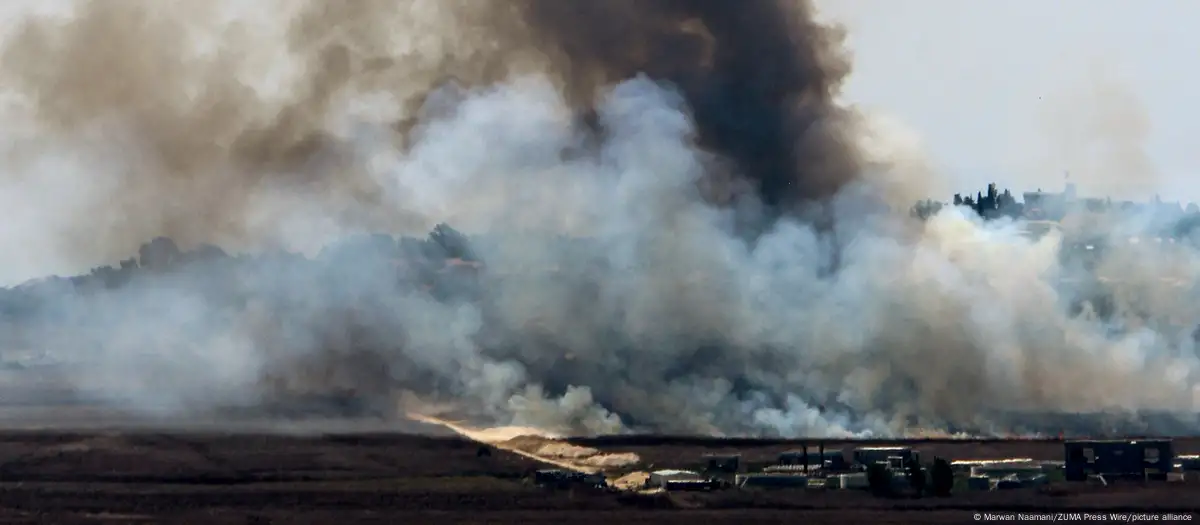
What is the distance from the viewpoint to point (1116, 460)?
101750 mm

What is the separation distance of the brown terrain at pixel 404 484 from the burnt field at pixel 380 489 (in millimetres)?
94

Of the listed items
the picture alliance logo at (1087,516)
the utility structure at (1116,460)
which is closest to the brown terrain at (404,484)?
the picture alliance logo at (1087,516)

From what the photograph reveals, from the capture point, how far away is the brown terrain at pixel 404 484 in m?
89.6

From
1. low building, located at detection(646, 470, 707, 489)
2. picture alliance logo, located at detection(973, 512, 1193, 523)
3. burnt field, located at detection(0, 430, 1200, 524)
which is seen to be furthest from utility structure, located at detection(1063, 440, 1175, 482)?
low building, located at detection(646, 470, 707, 489)

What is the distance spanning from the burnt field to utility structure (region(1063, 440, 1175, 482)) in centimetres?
261

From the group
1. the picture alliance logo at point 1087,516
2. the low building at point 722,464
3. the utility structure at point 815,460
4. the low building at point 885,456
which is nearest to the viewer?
the picture alliance logo at point 1087,516

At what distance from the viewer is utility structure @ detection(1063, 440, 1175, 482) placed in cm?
10088

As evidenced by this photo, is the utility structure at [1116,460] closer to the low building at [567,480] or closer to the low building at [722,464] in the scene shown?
the low building at [722,464]

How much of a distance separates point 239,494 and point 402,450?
13819mm

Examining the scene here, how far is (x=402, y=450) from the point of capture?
106 meters

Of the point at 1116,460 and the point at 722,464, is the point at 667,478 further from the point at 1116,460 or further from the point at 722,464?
the point at 1116,460

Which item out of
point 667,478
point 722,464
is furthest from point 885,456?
point 667,478

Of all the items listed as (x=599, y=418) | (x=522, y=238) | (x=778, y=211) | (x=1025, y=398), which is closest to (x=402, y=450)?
(x=599, y=418)

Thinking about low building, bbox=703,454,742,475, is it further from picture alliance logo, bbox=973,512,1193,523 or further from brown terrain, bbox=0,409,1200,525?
picture alliance logo, bbox=973,512,1193,523
